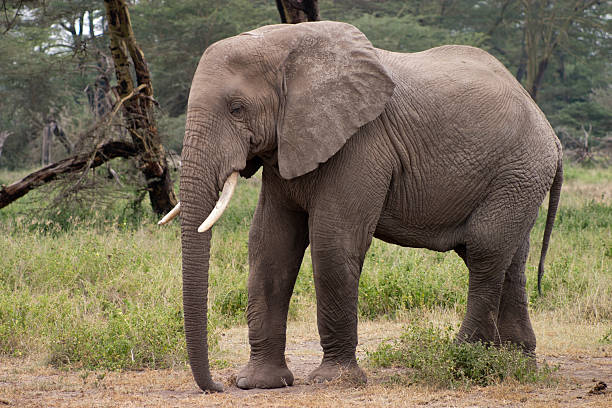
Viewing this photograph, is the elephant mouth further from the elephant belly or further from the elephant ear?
the elephant belly

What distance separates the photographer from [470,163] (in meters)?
4.97

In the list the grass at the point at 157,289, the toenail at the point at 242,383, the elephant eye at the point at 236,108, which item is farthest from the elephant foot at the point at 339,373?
the elephant eye at the point at 236,108

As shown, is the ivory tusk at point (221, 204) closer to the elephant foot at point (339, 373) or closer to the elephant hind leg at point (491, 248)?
the elephant foot at point (339, 373)

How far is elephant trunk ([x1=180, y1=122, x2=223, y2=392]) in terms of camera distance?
13.8ft

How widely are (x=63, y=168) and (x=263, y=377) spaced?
6.37 m

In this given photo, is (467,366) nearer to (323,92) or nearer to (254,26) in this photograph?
(323,92)

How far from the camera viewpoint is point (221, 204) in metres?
4.16

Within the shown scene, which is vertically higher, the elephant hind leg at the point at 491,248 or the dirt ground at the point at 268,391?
the elephant hind leg at the point at 491,248

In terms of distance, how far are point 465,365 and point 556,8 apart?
2323cm

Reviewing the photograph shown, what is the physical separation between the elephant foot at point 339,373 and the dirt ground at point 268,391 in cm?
5

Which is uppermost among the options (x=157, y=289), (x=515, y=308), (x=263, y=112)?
(x=263, y=112)

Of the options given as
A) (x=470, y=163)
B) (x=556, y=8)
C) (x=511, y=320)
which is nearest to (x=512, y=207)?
(x=470, y=163)

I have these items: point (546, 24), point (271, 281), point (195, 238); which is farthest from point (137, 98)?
point (546, 24)

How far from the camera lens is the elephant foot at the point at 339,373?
4.76 metres
